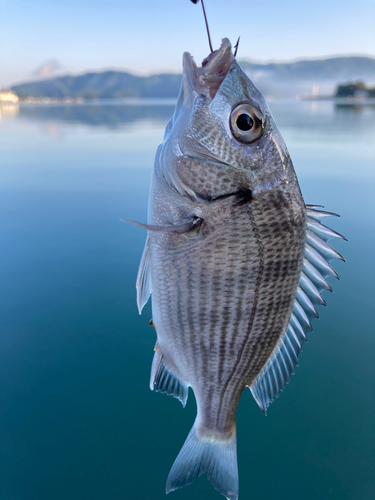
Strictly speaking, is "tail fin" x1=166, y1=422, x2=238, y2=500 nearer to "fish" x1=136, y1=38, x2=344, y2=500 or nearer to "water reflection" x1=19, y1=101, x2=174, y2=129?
"fish" x1=136, y1=38, x2=344, y2=500

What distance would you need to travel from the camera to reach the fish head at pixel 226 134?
1.17 m

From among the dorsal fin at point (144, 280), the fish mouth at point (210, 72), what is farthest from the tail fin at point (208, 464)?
the fish mouth at point (210, 72)

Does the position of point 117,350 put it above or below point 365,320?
below

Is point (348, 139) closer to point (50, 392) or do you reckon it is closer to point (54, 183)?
point (54, 183)

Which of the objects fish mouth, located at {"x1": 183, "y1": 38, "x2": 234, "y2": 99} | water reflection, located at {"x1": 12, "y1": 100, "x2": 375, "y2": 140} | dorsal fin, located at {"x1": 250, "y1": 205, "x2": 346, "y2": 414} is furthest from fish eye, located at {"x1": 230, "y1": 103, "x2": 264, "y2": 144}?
water reflection, located at {"x1": 12, "y1": 100, "x2": 375, "y2": 140}

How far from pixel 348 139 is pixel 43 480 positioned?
1046 centimetres

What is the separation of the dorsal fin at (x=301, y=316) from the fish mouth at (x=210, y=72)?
0.64 metres

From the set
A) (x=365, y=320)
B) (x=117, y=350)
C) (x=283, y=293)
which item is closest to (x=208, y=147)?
(x=283, y=293)

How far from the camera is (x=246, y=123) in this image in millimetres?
1173

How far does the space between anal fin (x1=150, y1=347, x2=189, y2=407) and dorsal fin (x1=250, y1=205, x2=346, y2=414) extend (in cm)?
32

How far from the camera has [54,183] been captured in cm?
593

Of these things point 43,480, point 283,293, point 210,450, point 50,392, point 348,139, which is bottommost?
point 43,480

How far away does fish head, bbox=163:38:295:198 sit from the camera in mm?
1173

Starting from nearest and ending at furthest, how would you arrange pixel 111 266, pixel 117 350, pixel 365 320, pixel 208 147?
pixel 208 147
pixel 117 350
pixel 365 320
pixel 111 266
